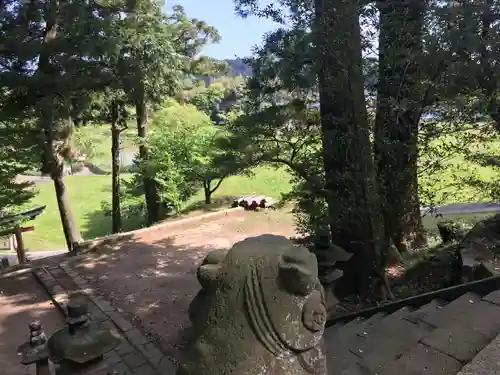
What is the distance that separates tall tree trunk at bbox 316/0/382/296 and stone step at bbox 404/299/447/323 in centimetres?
124

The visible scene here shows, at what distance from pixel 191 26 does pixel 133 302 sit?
9358 mm

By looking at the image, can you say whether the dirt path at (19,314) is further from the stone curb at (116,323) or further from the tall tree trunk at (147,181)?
the tall tree trunk at (147,181)

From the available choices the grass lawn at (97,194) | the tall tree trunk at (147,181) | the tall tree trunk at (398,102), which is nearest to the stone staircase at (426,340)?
the tall tree trunk at (398,102)

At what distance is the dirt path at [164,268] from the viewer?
617 cm

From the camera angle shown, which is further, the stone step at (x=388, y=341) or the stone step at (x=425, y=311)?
the stone step at (x=425, y=311)

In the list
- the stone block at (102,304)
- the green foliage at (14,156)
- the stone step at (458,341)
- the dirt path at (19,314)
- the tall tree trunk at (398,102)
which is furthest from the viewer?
the green foliage at (14,156)

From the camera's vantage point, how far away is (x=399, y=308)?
389 centimetres

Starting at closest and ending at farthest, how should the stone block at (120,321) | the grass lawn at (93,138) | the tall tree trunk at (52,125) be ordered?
1. the stone block at (120,321)
2. the tall tree trunk at (52,125)
3. the grass lawn at (93,138)

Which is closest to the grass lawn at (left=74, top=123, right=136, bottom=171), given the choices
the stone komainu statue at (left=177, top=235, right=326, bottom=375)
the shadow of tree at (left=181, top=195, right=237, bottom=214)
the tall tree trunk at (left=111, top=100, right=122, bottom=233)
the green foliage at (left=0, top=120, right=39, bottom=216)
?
the tall tree trunk at (left=111, top=100, right=122, bottom=233)

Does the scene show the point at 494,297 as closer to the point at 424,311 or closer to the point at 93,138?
the point at 424,311

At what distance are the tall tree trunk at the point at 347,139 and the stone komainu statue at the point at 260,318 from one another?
327cm

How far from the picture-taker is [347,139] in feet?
15.1

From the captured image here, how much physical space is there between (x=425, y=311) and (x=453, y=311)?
279 millimetres

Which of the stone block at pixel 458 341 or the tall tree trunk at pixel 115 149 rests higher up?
the tall tree trunk at pixel 115 149
